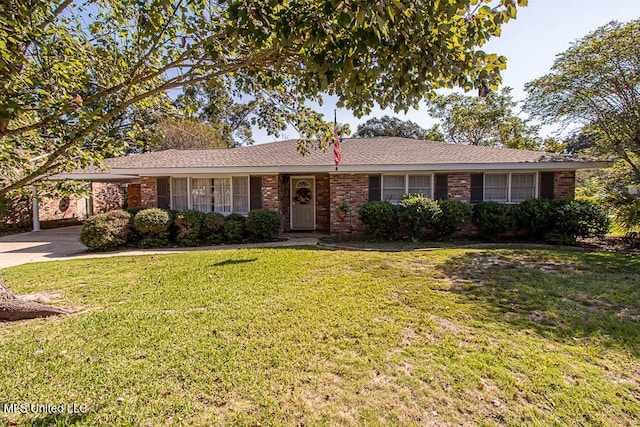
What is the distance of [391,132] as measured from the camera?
4125 centimetres

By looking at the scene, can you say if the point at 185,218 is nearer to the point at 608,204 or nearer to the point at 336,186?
the point at 336,186

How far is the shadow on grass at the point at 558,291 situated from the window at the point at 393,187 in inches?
165

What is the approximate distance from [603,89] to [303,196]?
11437mm

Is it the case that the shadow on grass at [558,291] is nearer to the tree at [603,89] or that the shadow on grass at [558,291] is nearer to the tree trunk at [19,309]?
the tree at [603,89]

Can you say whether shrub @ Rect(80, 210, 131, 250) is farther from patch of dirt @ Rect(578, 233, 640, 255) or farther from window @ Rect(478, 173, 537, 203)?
patch of dirt @ Rect(578, 233, 640, 255)

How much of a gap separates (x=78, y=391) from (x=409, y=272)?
17.8 ft

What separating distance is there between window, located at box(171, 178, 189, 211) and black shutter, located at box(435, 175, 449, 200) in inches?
393

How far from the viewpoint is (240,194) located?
1171 centimetres

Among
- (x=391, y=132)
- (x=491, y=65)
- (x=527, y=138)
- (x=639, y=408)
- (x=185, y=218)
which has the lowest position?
(x=639, y=408)

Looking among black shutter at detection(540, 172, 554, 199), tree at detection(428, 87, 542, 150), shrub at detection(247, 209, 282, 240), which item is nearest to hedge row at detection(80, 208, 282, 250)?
shrub at detection(247, 209, 282, 240)

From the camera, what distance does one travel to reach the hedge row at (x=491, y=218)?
920 cm

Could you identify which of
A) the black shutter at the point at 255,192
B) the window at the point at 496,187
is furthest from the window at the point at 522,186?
the black shutter at the point at 255,192

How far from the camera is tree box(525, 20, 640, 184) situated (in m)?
9.08

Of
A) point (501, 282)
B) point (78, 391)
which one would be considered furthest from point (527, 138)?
point (78, 391)
